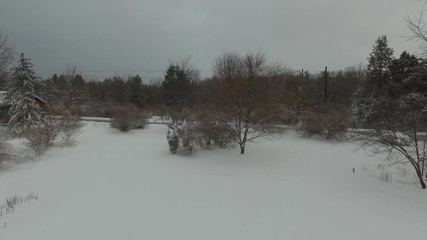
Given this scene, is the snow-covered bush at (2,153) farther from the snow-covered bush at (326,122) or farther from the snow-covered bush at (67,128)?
the snow-covered bush at (326,122)

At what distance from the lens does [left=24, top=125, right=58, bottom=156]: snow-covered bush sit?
48.9 ft

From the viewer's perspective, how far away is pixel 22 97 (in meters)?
25.3

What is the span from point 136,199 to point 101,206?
0.98 metres

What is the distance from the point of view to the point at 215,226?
7031mm

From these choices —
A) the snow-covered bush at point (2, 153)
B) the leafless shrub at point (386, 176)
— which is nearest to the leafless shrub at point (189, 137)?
the snow-covered bush at point (2, 153)

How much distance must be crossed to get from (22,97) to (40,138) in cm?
1271

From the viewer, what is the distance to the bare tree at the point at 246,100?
14922 millimetres

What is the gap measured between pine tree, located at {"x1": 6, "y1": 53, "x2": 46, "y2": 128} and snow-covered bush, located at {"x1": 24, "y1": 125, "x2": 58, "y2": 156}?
854 centimetres

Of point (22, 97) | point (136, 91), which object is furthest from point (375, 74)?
point (136, 91)

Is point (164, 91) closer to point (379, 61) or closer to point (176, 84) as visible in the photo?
point (176, 84)

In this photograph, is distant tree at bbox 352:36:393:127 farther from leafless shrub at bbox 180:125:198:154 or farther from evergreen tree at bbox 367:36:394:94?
leafless shrub at bbox 180:125:198:154

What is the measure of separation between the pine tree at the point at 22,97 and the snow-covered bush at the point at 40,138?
28.0 feet

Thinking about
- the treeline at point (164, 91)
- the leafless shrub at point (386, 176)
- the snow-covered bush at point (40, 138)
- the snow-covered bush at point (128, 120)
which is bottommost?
the leafless shrub at point (386, 176)

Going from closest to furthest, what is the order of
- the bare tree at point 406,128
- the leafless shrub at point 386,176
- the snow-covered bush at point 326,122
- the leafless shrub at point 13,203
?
1. the leafless shrub at point 13,203
2. the bare tree at point 406,128
3. the leafless shrub at point 386,176
4. the snow-covered bush at point 326,122
